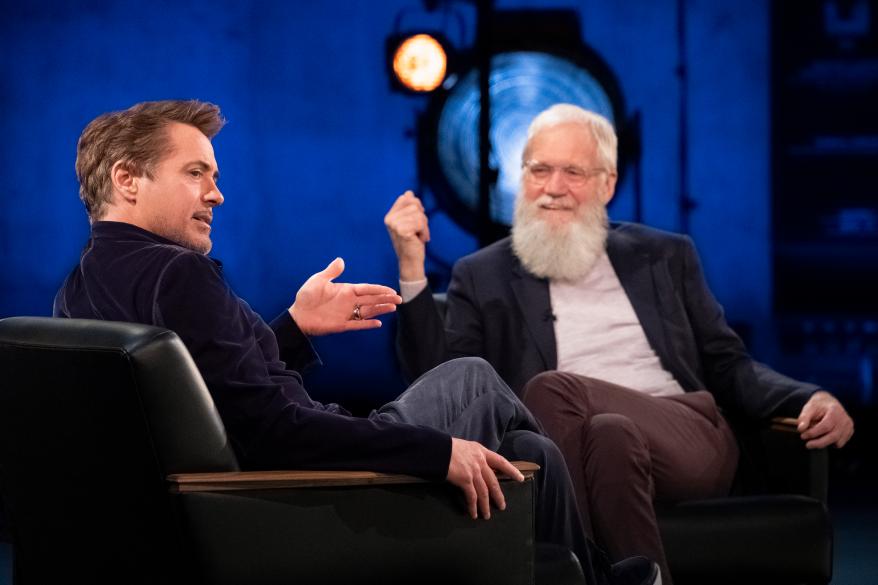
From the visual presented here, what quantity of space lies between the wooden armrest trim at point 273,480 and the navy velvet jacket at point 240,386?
21 mm

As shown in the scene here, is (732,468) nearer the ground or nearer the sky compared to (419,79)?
nearer the ground

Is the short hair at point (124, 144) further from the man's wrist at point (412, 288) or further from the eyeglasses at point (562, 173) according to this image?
the eyeglasses at point (562, 173)

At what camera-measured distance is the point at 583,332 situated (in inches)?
133

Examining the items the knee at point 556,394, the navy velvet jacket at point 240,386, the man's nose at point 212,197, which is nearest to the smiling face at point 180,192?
the man's nose at point 212,197

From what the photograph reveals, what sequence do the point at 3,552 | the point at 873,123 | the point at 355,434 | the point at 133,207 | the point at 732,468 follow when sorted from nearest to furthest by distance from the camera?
the point at 355,434
the point at 133,207
the point at 732,468
the point at 3,552
the point at 873,123

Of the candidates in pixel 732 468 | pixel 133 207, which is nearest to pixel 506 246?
pixel 732 468

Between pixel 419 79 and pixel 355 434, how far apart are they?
2810mm

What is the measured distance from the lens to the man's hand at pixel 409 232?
3205mm

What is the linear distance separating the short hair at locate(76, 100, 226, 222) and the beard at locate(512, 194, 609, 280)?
4.62 ft

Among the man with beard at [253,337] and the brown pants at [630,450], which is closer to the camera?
the man with beard at [253,337]

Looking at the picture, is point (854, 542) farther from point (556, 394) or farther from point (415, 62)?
point (415, 62)

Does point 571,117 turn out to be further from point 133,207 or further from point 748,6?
point 748,6

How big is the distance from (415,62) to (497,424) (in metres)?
2.44

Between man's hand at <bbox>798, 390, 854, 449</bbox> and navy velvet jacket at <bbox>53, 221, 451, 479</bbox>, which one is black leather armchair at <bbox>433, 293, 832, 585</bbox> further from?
navy velvet jacket at <bbox>53, 221, 451, 479</bbox>
